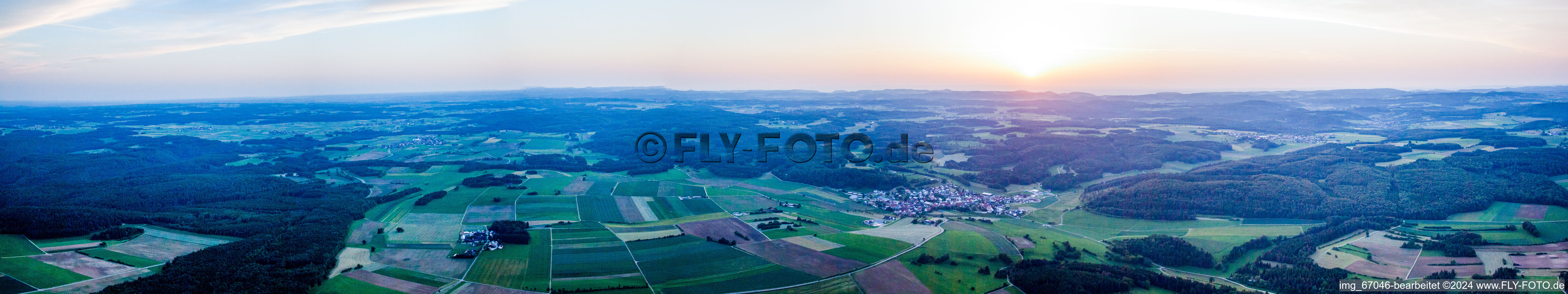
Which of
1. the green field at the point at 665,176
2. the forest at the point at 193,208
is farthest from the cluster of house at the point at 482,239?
the green field at the point at 665,176

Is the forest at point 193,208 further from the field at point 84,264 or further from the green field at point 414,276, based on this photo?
the green field at point 414,276

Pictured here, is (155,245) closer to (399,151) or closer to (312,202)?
(312,202)

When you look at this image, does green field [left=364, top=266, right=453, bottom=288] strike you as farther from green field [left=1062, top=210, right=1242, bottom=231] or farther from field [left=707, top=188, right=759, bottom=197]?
green field [left=1062, top=210, right=1242, bottom=231]

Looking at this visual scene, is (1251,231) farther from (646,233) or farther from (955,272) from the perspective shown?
(646,233)

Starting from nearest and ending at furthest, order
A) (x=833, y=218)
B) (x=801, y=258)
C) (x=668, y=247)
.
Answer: (x=801, y=258)
(x=668, y=247)
(x=833, y=218)

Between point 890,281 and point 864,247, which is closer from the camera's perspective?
point 890,281

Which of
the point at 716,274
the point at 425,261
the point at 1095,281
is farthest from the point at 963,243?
the point at 425,261

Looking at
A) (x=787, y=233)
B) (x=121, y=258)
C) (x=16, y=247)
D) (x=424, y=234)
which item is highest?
(x=16, y=247)

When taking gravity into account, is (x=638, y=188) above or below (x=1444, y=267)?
below
